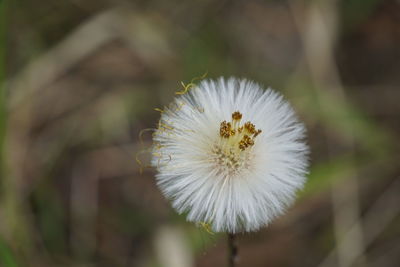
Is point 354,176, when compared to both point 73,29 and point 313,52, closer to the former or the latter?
point 313,52

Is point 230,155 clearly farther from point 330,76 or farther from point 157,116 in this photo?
point 330,76

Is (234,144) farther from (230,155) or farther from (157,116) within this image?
(157,116)

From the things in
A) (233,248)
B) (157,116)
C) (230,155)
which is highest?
(157,116)

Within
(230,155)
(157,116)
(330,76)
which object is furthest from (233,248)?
(330,76)

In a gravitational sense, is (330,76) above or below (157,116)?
above

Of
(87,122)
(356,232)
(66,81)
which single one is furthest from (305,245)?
(66,81)

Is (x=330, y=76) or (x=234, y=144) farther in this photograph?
(x=330, y=76)

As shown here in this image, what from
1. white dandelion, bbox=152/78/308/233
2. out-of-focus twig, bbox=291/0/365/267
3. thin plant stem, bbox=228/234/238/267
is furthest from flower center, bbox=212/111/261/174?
out-of-focus twig, bbox=291/0/365/267
